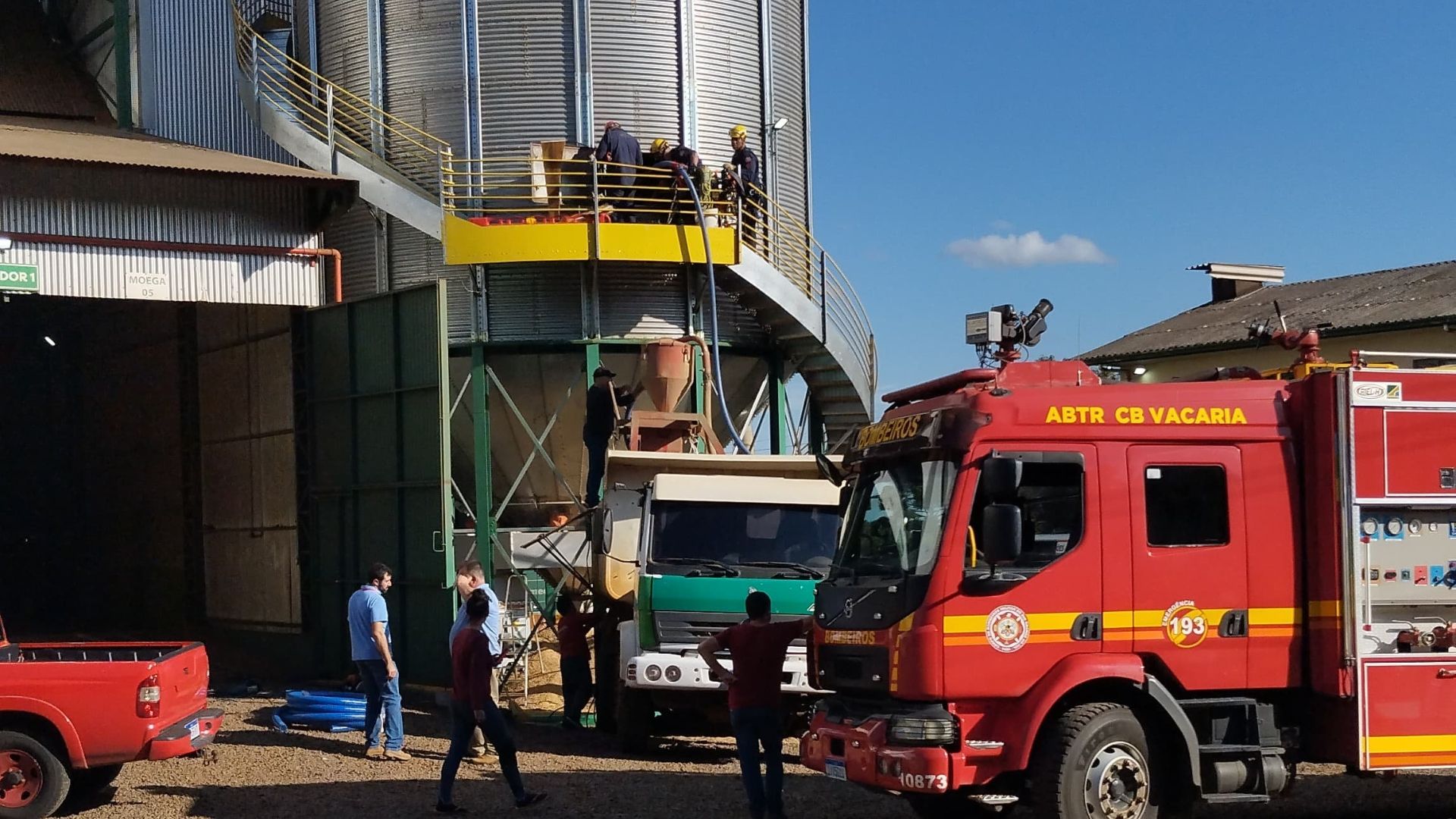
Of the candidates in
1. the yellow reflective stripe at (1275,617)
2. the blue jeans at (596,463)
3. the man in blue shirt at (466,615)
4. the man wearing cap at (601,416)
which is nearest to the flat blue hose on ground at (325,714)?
the man in blue shirt at (466,615)

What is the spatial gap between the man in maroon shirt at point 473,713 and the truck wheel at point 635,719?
9.46ft

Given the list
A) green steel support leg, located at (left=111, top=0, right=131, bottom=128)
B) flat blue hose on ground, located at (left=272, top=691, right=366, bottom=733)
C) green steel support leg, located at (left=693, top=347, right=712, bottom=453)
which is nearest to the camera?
flat blue hose on ground, located at (left=272, top=691, right=366, bottom=733)

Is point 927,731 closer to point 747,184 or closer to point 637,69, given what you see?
point 747,184

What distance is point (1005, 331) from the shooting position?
1130 centimetres

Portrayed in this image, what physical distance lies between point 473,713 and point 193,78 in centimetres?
1991

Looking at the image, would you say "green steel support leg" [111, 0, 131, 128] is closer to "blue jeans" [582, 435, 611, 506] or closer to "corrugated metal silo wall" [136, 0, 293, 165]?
"corrugated metal silo wall" [136, 0, 293, 165]

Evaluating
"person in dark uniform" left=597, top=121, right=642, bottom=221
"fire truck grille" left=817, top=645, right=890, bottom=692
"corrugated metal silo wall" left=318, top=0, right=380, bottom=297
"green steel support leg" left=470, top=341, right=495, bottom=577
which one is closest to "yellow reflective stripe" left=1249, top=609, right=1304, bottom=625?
"fire truck grille" left=817, top=645, right=890, bottom=692

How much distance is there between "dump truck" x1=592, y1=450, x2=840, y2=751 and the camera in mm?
14844

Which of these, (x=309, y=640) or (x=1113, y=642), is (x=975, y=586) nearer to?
(x=1113, y=642)

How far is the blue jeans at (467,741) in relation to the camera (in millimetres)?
12172

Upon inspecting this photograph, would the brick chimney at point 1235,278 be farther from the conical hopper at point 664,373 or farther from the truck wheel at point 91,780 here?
the truck wheel at point 91,780

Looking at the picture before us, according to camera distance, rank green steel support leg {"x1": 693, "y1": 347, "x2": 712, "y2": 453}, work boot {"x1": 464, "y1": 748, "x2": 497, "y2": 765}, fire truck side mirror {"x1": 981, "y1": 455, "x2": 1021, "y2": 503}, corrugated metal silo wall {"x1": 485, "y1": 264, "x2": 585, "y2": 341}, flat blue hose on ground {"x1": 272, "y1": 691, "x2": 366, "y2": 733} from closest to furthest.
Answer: fire truck side mirror {"x1": 981, "y1": 455, "x2": 1021, "y2": 503} < work boot {"x1": 464, "y1": 748, "x2": 497, "y2": 765} < flat blue hose on ground {"x1": 272, "y1": 691, "x2": 366, "y2": 733} < green steel support leg {"x1": 693, "y1": 347, "x2": 712, "y2": 453} < corrugated metal silo wall {"x1": 485, "y1": 264, "x2": 585, "y2": 341}

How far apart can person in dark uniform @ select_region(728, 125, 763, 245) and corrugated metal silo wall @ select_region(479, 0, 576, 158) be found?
2.42 m

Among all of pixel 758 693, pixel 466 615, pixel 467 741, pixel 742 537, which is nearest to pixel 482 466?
pixel 742 537
